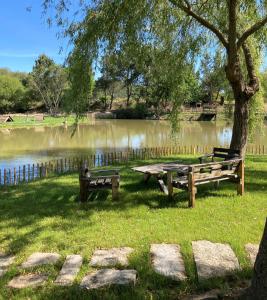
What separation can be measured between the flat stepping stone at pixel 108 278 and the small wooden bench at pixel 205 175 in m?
3.15

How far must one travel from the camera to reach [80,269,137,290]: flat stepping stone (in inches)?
164

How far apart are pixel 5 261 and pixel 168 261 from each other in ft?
7.22

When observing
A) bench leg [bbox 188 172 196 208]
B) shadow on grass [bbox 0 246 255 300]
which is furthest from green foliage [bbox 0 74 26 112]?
shadow on grass [bbox 0 246 255 300]

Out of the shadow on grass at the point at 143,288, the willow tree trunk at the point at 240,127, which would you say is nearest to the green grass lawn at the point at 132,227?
the shadow on grass at the point at 143,288

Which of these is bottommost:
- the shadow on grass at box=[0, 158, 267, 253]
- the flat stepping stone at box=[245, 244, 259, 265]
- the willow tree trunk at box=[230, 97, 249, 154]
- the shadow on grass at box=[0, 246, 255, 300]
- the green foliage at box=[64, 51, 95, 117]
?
the shadow on grass at box=[0, 246, 255, 300]

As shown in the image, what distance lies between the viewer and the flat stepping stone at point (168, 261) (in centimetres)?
443

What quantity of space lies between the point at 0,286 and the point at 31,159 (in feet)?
51.5

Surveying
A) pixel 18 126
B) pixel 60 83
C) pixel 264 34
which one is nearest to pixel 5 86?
pixel 60 83

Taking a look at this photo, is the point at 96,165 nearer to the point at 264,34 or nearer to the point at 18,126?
the point at 264,34

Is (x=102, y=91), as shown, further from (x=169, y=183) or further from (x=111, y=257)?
(x=111, y=257)

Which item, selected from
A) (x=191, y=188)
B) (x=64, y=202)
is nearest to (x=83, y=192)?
(x=64, y=202)

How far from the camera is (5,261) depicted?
5.05 meters

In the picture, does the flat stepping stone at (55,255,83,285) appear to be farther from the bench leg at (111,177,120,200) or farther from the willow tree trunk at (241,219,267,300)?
the bench leg at (111,177,120,200)

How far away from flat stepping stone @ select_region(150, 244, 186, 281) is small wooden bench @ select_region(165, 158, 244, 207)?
2.15 metres
